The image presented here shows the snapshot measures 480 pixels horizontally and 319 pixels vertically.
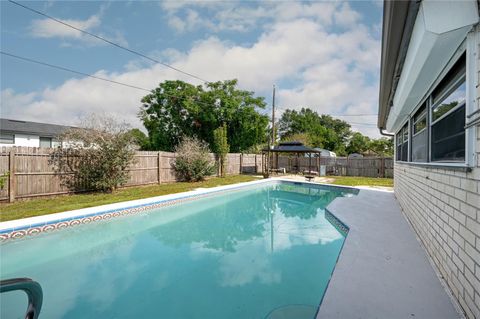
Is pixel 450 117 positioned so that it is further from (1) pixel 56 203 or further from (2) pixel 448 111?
(1) pixel 56 203

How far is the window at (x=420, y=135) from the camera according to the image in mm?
4211

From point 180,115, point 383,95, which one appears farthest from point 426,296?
point 180,115

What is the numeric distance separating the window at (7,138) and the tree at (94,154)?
1214 centimetres

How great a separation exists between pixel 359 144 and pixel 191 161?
105ft

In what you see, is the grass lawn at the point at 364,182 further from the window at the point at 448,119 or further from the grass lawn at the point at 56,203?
the grass lawn at the point at 56,203

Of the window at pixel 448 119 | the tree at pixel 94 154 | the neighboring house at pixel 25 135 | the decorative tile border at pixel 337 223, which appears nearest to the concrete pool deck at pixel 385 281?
the decorative tile border at pixel 337 223

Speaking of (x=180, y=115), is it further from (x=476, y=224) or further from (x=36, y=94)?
(x=476, y=224)

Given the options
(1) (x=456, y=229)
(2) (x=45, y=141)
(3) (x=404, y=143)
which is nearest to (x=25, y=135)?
(2) (x=45, y=141)

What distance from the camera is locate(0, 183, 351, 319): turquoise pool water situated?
310 cm

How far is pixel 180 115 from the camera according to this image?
21.3 m

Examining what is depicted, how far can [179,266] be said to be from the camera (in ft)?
14.3

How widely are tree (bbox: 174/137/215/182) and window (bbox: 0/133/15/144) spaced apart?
12905mm

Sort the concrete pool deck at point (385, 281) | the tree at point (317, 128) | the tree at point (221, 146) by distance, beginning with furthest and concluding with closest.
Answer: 1. the tree at point (317, 128)
2. the tree at point (221, 146)
3. the concrete pool deck at point (385, 281)

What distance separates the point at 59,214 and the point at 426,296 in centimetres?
777
